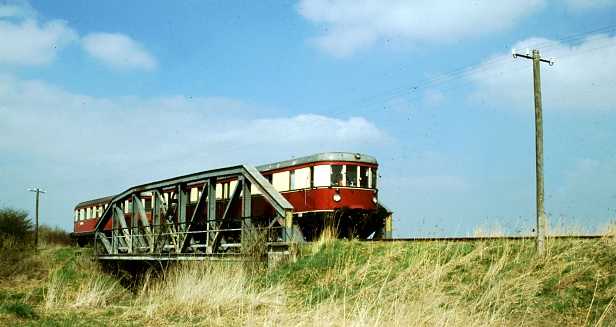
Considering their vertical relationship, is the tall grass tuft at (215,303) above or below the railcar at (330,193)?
below

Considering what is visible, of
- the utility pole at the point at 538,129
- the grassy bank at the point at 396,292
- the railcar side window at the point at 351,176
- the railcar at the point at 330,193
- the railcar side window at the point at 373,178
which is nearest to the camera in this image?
the grassy bank at the point at 396,292

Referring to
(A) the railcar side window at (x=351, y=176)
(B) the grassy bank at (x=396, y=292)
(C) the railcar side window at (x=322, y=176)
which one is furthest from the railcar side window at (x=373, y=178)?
(B) the grassy bank at (x=396, y=292)

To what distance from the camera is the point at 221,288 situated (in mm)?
12094

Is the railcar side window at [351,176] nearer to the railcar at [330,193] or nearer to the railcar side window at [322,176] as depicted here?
the railcar at [330,193]

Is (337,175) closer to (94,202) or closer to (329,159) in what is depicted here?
(329,159)

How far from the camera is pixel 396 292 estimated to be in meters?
10.0

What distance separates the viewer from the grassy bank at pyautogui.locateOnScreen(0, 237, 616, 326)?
871 cm

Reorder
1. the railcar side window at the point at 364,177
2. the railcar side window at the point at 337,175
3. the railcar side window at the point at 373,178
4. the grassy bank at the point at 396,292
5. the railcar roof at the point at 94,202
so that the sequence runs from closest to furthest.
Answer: the grassy bank at the point at 396,292
the railcar side window at the point at 337,175
the railcar side window at the point at 364,177
the railcar side window at the point at 373,178
the railcar roof at the point at 94,202

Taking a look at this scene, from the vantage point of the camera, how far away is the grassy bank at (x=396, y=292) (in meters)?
8.71

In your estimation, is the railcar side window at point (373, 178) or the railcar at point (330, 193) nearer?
the railcar at point (330, 193)

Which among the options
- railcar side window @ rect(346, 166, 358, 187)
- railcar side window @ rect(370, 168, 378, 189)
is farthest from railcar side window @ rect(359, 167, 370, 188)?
railcar side window @ rect(346, 166, 358, 187)

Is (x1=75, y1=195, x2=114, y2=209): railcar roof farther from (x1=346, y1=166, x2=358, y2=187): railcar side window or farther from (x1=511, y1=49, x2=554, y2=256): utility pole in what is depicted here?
(x1=511, y1=49, x2=554, y2=256): utility pole

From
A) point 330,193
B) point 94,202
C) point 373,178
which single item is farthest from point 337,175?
point 94,202

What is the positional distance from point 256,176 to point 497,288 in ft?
27.6
